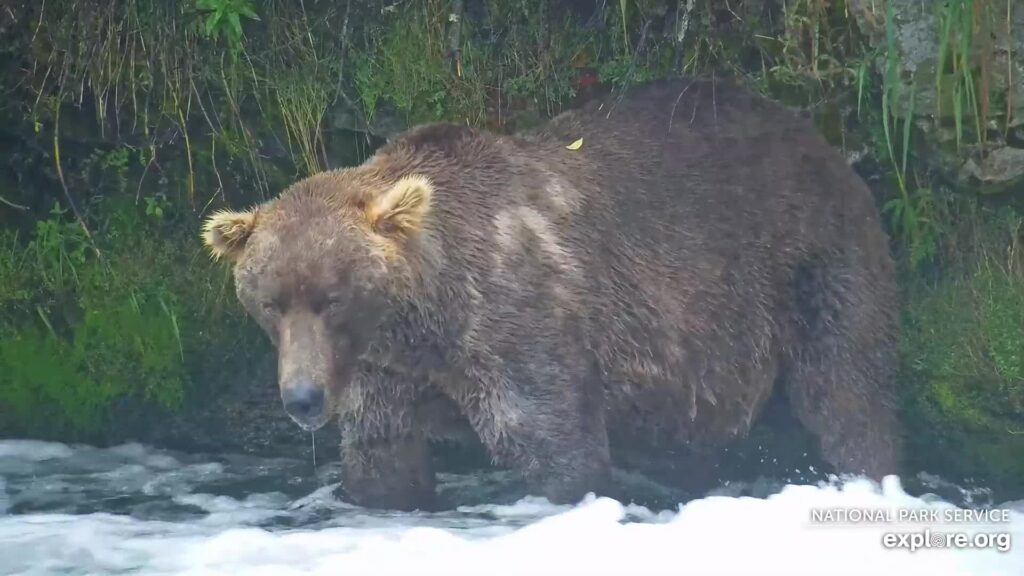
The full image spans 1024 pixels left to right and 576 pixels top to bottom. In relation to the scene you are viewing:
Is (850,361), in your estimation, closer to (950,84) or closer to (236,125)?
(950,84)

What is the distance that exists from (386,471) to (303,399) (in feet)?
2.87

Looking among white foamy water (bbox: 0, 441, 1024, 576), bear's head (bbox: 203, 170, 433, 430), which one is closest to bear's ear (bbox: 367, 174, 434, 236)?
bear's head (bbox: 203, 170, 433, 430)

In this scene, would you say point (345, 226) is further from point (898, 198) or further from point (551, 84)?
point (898, 198)

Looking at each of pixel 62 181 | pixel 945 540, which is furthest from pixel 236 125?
pixel 945 540

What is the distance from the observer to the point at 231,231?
18.2 feet

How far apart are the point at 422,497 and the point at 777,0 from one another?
9.49 ft

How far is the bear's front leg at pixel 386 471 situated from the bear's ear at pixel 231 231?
0.93m

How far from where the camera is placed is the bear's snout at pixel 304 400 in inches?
201

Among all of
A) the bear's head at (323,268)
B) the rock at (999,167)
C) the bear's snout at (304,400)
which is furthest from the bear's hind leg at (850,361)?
the bear's snout at (304,400)

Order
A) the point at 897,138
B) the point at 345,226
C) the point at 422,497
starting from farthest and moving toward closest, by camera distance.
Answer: the point at 897,138, the point at 422,497, the point at 345,226

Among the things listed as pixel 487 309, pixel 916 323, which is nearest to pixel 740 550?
pixel 487 309

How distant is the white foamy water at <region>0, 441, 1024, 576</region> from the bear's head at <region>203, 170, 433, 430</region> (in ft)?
1.78

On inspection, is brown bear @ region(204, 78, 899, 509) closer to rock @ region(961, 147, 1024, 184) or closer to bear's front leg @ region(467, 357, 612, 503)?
bear's front leg @ region(467, 357, 612, 503)

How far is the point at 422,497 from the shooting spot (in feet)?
19.6
